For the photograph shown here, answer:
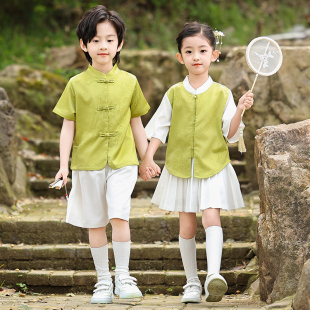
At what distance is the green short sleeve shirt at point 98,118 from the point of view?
355 centimetres

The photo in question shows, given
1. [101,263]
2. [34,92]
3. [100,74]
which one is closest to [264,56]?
[100,74]

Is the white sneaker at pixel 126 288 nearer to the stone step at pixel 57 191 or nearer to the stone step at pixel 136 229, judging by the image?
the stone step at pixel 136 229

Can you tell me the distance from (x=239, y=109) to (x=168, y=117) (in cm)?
49

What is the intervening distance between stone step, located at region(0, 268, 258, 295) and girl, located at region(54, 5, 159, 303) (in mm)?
800

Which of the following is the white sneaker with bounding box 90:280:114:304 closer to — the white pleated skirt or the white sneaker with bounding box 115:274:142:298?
the white sneaker with bounding box 115:274:142:298

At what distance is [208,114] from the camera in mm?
3533

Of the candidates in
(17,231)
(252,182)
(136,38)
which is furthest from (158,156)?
(136,38)

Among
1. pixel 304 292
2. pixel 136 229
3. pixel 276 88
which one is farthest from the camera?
pixel 276 88

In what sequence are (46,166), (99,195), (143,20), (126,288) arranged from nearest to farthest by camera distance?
(126,288) < (99,195) < (46,166) < (143,20)

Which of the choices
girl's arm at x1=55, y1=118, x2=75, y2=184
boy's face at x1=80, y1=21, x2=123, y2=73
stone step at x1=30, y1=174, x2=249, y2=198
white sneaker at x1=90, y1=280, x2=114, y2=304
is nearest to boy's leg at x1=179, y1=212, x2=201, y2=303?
white sneaker at x1=90, y1=280, x2=114, y2=304

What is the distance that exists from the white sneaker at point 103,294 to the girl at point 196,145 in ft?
1.58

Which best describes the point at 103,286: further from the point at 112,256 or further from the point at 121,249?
the point at 112,256

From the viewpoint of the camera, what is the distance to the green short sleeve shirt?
355 centimetres

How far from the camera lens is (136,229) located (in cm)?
480
